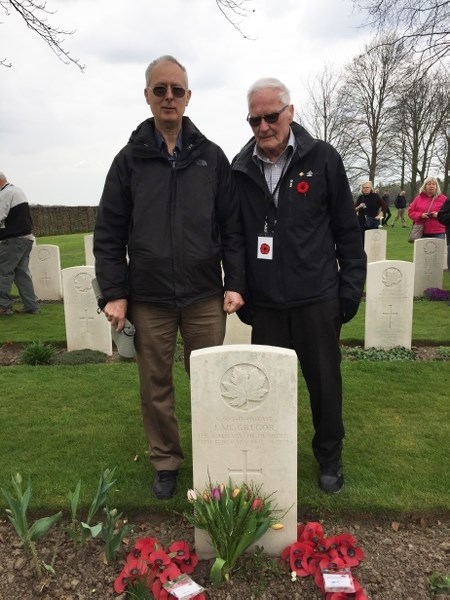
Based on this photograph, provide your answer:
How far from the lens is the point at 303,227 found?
2719mm

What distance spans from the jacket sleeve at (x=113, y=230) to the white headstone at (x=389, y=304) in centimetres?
388

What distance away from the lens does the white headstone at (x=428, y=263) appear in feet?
30.0

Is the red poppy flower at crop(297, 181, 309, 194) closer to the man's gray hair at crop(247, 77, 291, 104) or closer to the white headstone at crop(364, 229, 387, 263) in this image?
the man's gray hair at crop(247, 77, 291, 104)

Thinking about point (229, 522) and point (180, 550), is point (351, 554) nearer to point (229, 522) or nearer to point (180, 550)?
point (229, 522)

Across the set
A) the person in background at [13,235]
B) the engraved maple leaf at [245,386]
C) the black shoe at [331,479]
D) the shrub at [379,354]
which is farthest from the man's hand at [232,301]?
the person in background at [13,235]

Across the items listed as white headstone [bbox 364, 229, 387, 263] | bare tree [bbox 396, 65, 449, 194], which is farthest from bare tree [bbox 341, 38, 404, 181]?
white headstone [bbox 364, 229, 387, 263]

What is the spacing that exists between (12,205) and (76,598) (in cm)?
640

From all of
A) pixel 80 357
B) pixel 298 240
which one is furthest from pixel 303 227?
pixel 80 357

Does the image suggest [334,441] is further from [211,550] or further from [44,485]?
[44,485]

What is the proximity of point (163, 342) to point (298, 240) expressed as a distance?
0.94m

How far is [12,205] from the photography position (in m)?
7.48

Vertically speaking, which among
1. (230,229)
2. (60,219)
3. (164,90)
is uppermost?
(60,219)

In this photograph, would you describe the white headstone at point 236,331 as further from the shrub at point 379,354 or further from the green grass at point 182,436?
the shrub at point 379,354

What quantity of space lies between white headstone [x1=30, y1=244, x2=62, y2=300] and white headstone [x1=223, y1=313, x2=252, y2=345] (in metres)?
4.84
